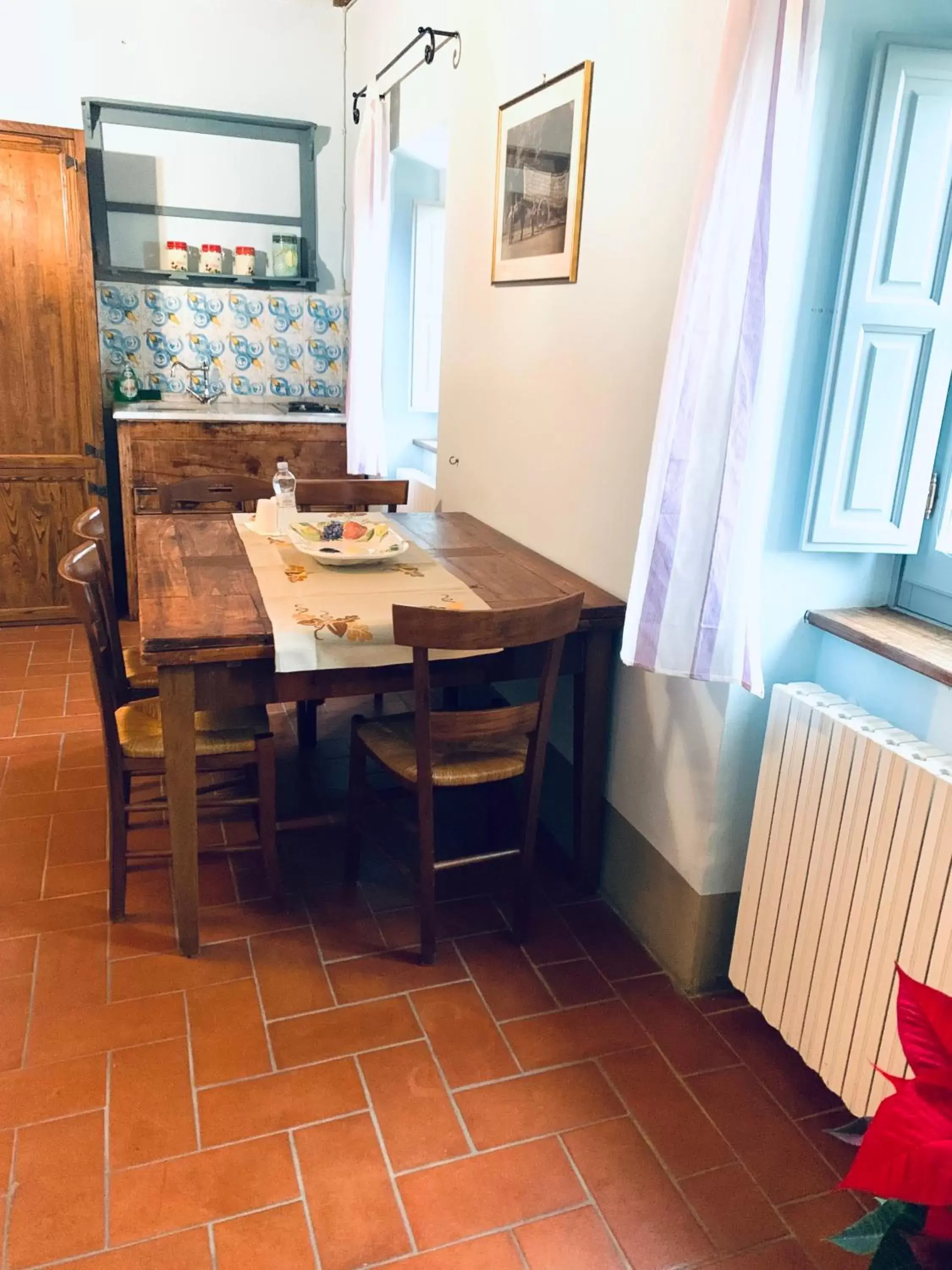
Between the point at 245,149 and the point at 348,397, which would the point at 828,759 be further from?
the point at 245,149

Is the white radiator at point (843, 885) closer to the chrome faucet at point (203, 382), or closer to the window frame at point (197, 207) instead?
the chrome faucet at point (203, 382)

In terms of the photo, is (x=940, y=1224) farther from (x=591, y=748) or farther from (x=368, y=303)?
(x=368, y=303)

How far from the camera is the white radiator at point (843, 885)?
5.10 feet

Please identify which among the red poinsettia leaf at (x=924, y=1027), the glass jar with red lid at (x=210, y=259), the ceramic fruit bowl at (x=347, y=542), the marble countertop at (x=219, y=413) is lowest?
the red poinsettia leaf at (x=924, y=1027)

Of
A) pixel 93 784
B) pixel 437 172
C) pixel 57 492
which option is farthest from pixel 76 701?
pixel 437 172

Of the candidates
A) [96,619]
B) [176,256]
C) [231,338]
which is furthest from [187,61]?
[96,619]

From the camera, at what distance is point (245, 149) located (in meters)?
4.64

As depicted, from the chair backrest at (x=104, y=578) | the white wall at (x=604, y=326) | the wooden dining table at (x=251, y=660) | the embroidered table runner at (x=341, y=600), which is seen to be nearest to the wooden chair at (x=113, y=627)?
the chair backrest at (x=104, y=578)

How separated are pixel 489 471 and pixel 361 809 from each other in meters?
1.30

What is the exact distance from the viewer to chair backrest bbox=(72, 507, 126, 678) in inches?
96.4

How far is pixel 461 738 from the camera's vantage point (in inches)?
82.0

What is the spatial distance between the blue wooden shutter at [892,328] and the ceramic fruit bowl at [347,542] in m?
1.13

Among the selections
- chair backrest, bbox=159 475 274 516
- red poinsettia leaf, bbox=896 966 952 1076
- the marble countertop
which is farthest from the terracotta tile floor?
the marble countertop

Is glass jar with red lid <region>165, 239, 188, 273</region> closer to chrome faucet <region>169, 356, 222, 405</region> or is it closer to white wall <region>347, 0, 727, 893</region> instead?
chrome faucet <region>169, 356, 222, 405</region>
